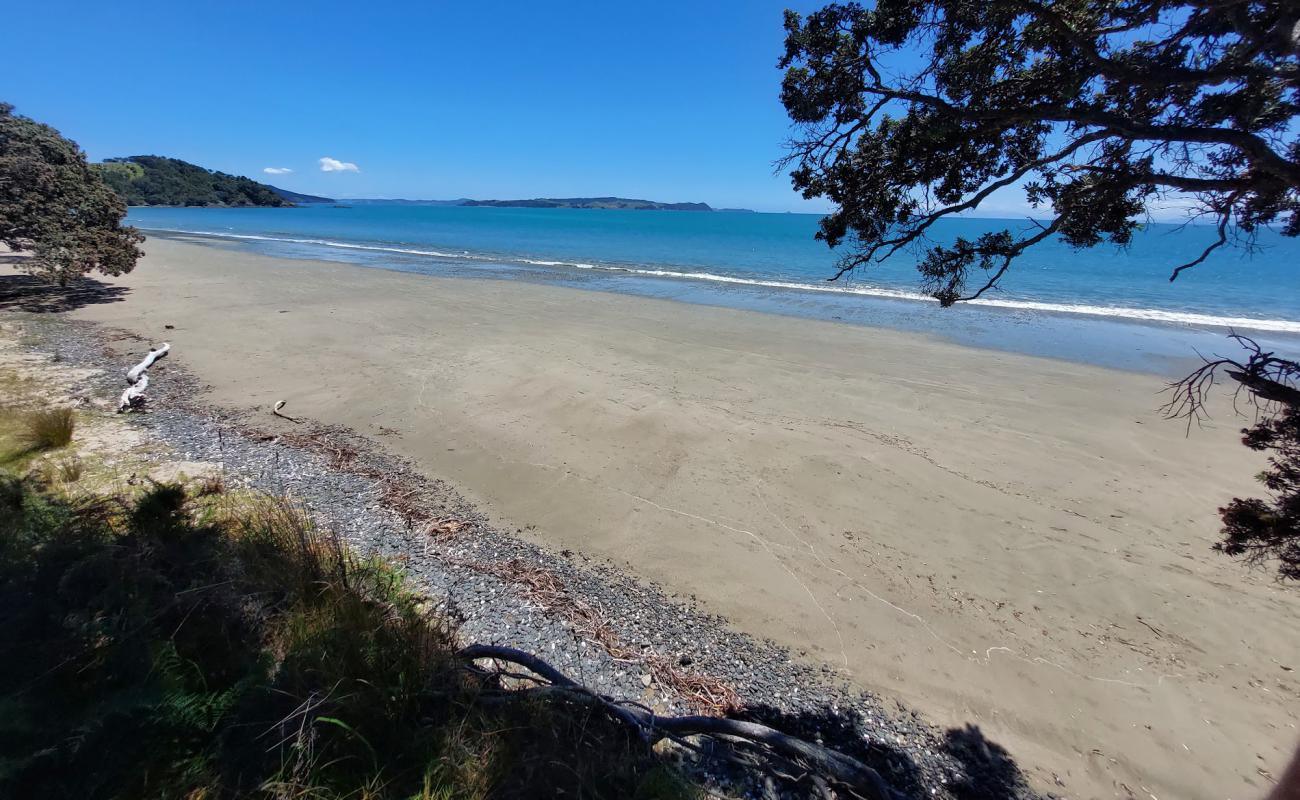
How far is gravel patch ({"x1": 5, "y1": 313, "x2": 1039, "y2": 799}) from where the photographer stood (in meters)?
3.59

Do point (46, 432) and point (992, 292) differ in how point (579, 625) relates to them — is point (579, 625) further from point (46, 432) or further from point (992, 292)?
point (992, 292)

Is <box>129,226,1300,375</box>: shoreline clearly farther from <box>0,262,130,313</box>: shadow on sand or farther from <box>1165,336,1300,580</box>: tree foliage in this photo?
<box>1165,336,1300,580</box>: tree foliage

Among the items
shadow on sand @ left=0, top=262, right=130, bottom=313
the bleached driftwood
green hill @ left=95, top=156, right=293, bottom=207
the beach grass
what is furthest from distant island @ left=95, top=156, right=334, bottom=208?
the beach grass

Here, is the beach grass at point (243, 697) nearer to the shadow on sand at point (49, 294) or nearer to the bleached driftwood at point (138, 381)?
the bleached driftwood at point (138, 381)

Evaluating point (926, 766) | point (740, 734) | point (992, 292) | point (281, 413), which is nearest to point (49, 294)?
point (281, 413)

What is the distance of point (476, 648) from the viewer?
3.15 meters

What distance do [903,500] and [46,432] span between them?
10.1 metres

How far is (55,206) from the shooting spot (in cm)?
1336

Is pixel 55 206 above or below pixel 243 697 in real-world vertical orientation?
above

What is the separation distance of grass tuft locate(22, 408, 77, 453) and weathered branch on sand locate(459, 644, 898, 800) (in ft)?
20.4

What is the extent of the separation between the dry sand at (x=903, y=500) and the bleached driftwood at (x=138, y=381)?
0.69 metres

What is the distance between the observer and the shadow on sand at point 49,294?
14203 mm

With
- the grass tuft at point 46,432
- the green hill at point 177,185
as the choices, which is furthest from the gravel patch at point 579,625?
the green hill at point 177,185

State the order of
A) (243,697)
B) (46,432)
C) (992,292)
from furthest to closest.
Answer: (992,292) < (46,432) < (243,697)
